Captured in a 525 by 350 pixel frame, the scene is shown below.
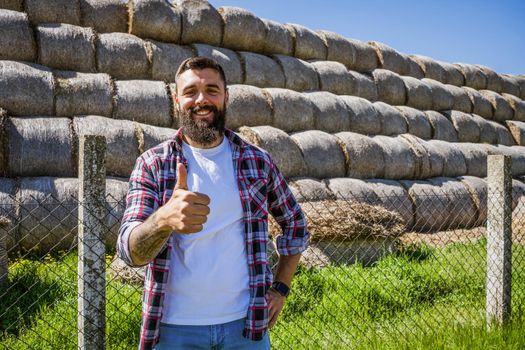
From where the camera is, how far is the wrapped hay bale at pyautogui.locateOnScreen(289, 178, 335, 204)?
8.54 m

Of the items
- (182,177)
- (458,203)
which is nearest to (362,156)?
(458,203)

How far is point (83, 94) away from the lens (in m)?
7.75

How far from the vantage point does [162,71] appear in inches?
354

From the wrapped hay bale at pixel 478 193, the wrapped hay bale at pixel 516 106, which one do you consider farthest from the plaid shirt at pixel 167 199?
the wrapped hay bale at pixel 516 106

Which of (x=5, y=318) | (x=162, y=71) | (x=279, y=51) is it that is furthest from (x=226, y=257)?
(x=279, y=51)

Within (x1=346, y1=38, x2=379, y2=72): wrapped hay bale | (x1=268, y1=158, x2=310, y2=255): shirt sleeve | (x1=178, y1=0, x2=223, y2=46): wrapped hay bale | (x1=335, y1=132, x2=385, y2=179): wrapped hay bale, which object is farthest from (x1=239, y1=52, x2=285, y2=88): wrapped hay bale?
(x1=268, y1=158, x2=310, y2=255): shirt sleeve

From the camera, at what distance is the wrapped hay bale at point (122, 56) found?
8.36 meters

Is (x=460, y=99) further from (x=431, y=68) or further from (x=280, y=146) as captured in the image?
(x=280, y=146)

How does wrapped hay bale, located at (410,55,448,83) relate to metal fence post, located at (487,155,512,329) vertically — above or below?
below

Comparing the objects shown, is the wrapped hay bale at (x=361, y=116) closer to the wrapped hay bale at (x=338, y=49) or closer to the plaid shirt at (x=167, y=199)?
the wrapped hay bale at (x=338, y=49)

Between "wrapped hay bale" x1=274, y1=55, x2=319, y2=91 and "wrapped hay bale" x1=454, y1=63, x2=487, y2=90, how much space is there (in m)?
6.46

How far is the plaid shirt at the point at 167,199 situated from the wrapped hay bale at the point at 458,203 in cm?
920

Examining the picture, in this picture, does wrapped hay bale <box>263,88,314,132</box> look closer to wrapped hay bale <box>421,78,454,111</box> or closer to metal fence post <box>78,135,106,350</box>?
wrapped hay bale <box>421,78,454,111</box>

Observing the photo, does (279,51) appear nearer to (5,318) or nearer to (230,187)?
(5,318)
